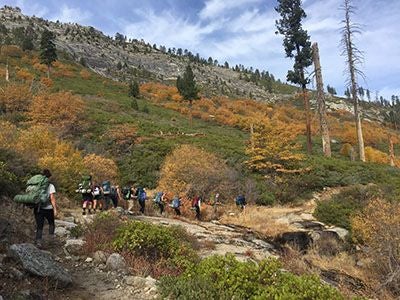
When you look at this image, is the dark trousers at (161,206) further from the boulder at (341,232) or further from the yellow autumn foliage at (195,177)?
the boulder at (341,232)

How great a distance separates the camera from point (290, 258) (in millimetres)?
11680

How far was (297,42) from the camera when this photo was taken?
29.3 meters

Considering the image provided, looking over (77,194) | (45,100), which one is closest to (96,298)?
(77,194)

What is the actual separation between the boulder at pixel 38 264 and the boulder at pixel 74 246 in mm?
1498

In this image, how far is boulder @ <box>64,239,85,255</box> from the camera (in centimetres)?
802

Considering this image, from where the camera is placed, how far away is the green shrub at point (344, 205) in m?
16.3

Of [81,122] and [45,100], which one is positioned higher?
[45,100]

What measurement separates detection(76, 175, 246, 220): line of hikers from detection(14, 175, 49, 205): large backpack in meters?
5.14

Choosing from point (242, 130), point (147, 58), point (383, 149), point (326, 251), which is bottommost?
point (326, 251)

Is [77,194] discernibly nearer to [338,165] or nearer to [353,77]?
[338,165]

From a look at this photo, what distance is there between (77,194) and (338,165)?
15581 mm

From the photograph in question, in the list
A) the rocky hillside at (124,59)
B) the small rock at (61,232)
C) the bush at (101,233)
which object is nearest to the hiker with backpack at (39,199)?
the small rock at (61,232)

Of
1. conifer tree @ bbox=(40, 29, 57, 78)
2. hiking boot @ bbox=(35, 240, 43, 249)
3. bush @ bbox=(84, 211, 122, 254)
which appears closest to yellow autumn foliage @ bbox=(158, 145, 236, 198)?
bush @ bbox=(84, 211, 122, 254)

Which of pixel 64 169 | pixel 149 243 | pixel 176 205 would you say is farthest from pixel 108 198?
pixel 149 243
